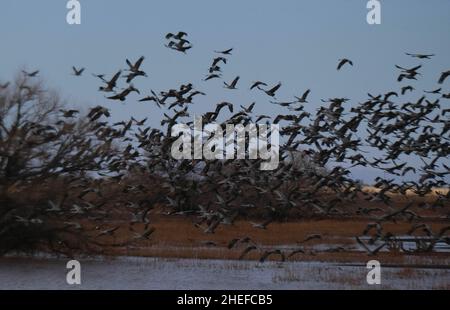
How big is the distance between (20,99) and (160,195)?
23.6ft

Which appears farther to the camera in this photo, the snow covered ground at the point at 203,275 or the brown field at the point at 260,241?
the brown field at the point at 260,241

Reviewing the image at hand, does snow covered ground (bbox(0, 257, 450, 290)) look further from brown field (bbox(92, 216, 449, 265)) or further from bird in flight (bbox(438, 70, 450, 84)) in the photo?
bird in flight (bbox(438, 70, 450, 84))

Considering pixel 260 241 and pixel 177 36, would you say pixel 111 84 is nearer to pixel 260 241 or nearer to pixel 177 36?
pixel 177 36

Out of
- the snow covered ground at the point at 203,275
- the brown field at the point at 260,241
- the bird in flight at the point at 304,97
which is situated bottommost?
the brown field at the point at 260,241

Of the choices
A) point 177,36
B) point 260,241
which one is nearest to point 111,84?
point 177,36

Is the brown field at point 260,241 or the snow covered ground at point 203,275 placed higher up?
the snow covered ground at point 203,275

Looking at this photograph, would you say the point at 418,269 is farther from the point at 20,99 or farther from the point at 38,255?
the point at 20,99

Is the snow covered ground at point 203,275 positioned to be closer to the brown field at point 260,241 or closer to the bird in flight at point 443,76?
the brown field at point 260,241

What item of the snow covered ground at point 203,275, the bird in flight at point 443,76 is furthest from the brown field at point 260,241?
the bird in flight at point 443,76

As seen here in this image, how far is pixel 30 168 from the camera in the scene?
3550cm

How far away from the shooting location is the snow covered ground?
2725 centimetres

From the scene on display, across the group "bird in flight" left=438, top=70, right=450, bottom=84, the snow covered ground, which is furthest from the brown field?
"bird in flight" left=438, top=70, right=450, bottom=84

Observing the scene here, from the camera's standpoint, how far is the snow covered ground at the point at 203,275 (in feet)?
89.4
